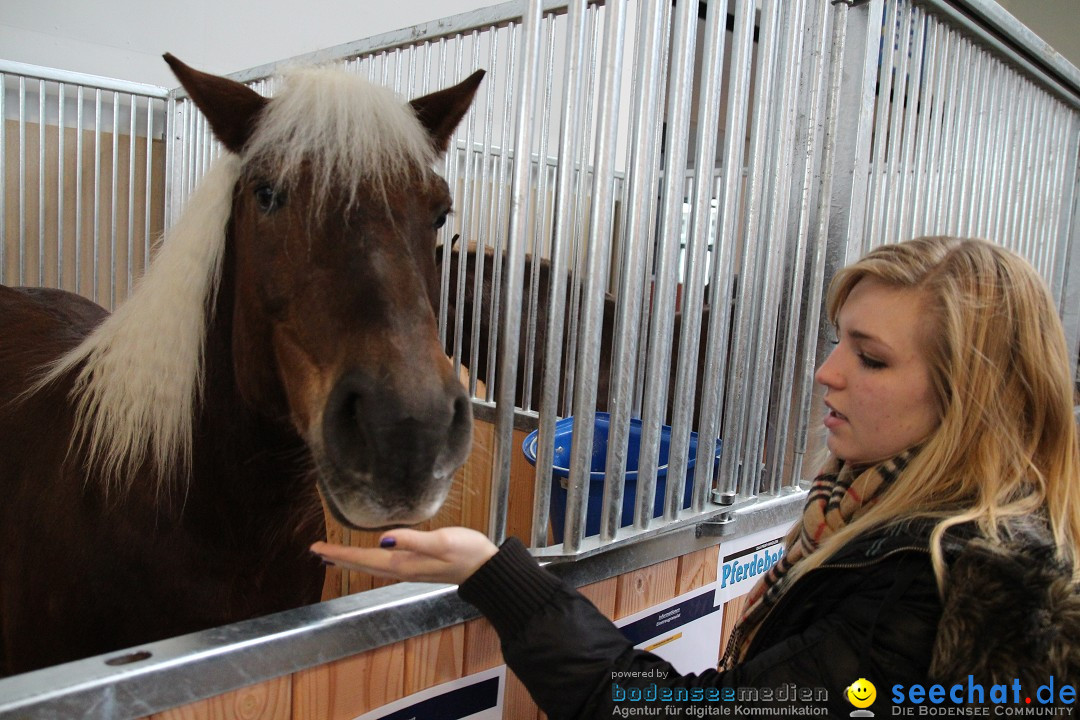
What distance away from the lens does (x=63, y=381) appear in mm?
1104

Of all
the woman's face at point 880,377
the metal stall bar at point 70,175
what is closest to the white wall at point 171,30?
the metal stall bar at point 70,175

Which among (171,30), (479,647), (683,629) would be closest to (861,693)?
(479,647)

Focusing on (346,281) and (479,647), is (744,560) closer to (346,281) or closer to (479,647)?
(479,647)

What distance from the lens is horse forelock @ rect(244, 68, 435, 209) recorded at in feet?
2.55

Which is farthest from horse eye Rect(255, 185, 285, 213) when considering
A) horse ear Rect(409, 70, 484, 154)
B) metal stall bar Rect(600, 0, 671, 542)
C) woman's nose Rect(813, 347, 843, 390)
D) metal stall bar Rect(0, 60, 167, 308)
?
metal stall bar Rect(0, 60, 167, 308)

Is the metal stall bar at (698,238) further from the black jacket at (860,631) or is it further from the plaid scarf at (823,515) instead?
the black jacket at (860,631)

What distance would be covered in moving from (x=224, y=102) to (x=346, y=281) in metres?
0.33

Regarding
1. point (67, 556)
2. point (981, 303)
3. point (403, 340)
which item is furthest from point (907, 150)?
point (67, 556)

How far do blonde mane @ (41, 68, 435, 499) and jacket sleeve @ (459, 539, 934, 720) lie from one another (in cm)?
49

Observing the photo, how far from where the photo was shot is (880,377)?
71 centimetres

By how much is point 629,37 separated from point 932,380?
3.23 metres

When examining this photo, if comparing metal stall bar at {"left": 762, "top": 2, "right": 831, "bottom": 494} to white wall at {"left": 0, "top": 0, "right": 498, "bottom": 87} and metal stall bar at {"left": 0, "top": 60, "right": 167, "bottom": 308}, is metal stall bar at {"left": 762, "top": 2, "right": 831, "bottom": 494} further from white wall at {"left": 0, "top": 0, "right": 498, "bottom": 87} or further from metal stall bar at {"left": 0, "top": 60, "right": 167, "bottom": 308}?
metal stall bar at {"left": 0, "top": 60, "right": 167, "bottom": 308}

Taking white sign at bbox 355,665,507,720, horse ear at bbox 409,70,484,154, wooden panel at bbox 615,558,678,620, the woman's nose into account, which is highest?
horse ear at bbox 409,70,484,154

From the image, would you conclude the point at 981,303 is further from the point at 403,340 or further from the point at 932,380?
the point at 403,340
